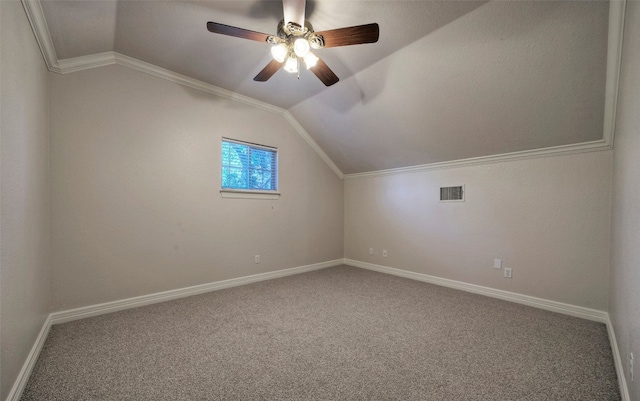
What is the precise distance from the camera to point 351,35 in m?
1.88

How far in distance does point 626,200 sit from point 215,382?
2.90m

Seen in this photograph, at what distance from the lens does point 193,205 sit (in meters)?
3.39

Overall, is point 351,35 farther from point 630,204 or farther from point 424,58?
point 630,204

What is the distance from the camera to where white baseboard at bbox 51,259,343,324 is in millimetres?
2578

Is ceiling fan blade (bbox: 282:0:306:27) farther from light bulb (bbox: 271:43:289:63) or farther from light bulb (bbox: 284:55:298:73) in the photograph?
light bulb (bbox: 284:55:298:73)

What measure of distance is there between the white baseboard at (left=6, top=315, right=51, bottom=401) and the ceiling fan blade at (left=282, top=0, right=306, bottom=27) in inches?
110

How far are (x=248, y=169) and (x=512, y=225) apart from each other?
3.54 meters

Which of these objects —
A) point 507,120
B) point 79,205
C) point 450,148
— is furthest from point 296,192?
point 507,120

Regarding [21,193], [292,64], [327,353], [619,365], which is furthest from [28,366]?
[619,365]

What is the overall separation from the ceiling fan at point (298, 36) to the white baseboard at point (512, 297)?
3.21m

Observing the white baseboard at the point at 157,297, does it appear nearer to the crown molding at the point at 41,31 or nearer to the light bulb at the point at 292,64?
the crown molding at the point at 41,31

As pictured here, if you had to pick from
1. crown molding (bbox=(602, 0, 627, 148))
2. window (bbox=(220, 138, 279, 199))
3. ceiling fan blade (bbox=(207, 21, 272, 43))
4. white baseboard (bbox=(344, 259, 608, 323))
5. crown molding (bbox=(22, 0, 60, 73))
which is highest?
crown molding (bbox=(22, 0, 60, 73))

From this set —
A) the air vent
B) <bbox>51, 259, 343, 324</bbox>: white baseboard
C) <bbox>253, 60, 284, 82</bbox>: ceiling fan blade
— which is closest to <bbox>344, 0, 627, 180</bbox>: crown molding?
the air vent

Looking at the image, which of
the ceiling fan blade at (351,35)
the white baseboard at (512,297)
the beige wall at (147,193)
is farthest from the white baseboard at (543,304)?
the ceiling fan blade at (351,35)
